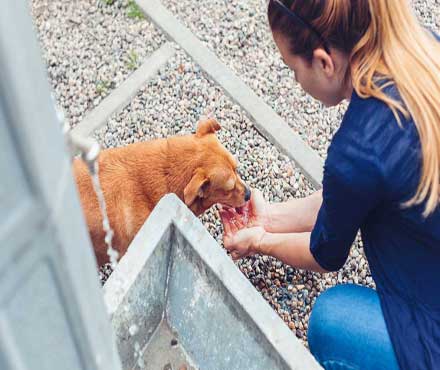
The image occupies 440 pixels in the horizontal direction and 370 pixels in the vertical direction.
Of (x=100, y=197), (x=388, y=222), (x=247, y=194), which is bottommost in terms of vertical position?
(x=247, y=194)

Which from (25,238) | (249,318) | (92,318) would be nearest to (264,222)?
(249,318)

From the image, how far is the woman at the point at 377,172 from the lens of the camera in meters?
2.11

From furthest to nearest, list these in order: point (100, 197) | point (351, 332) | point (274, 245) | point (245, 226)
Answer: point (245, 226)
point (274, 245)
point (351, 332)
point (100, 197)

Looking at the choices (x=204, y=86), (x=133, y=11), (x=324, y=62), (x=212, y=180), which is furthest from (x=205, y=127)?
(x=133, y=11)

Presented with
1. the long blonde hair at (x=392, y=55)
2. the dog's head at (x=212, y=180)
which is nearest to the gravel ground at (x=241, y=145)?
the dog's head at (x=212, y=180)

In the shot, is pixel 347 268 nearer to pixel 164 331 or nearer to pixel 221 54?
pixel 164 331

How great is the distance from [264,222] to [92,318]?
236cm

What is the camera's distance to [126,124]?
4.04m

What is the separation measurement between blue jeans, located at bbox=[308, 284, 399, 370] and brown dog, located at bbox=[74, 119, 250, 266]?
0.82 meters

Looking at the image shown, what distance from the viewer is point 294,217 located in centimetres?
336

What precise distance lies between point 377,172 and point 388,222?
295mm

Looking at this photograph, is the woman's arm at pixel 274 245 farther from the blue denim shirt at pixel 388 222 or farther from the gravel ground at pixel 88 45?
the gravel ground at pixel 88 45

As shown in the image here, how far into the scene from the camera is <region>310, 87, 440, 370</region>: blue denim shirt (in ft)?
6.97

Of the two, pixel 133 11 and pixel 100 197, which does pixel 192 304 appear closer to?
pixel 100 197
